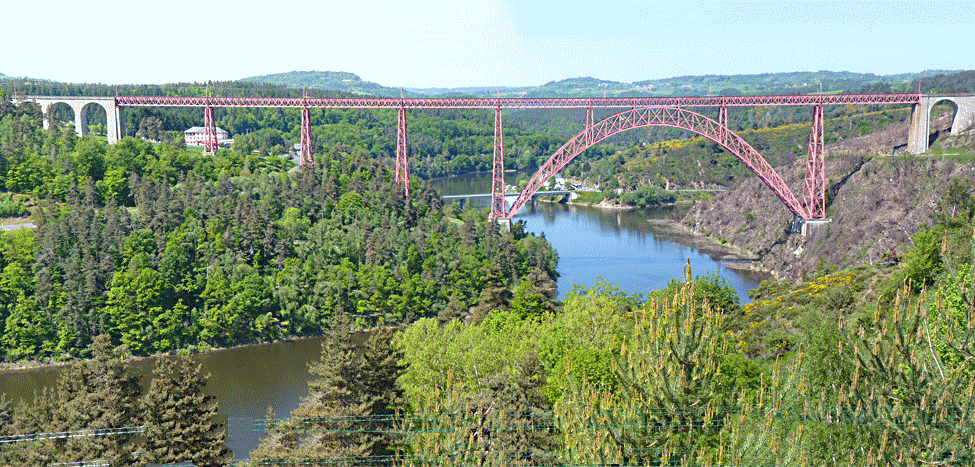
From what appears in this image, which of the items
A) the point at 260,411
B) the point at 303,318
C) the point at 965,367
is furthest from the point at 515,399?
the point at 303,318

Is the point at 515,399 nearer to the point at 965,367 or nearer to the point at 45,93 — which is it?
the point at 965,367

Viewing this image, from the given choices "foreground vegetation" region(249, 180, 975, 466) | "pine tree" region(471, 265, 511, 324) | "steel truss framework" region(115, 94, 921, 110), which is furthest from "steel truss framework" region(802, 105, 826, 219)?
"pine tree" region(471, 265, 511, 324)

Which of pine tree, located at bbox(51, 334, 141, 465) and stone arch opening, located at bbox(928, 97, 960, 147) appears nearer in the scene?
pine tree, located at bbox(51, 334, 141, 465)

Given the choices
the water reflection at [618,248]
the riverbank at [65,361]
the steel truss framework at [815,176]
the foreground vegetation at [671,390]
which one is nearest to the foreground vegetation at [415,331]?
the foreground vegetation at [671,390]

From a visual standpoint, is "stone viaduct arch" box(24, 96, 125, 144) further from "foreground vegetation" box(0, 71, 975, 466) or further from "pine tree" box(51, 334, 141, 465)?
"pine tree" box(51, 334, 141, 465)

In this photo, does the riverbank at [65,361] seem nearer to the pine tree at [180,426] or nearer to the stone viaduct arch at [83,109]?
the pine tree at [180,426]
